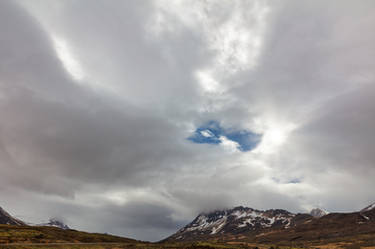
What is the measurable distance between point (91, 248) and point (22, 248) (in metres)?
34.4

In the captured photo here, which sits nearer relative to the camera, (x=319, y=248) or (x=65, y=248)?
(x=65, y=248)

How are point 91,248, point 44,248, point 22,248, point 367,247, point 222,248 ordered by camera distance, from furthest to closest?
point 367,247 < point 222,248 < point 91,248 < point 44,248 < point 22,248

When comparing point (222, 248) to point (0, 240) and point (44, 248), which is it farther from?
point (0, 240)

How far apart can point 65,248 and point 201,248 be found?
65.5 metres

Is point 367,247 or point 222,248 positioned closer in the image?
point 222,248

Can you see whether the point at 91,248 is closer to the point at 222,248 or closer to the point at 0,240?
the point at 0,240

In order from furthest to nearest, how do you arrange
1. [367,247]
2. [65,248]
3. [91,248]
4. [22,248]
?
[367,247]
[91,248]
[65,248]
[22,248]

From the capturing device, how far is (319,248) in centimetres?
18800

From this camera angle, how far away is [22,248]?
102 meters

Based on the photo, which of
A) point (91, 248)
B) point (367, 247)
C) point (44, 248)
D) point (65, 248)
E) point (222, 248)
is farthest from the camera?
point (367, 247)

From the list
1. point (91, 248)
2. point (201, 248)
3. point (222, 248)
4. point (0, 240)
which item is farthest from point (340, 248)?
point (0, 240)

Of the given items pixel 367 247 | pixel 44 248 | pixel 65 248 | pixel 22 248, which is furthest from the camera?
pixel 367 247

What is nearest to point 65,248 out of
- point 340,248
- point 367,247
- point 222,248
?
point 222,248

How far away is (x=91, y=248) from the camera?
129 metres
